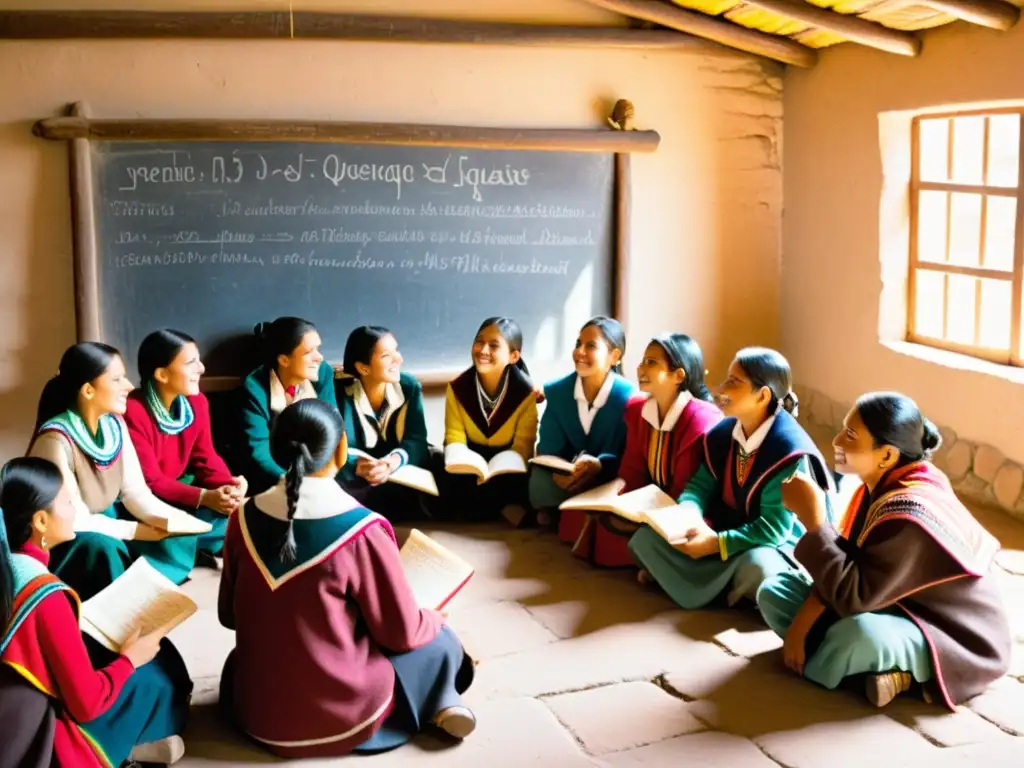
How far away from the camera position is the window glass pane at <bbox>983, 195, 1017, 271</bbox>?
5.46 m

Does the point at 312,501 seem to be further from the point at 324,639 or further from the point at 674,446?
the point at 674,446

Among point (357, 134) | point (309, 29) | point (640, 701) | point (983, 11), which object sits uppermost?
point (309, 29)

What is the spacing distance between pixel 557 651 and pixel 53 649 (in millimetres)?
1708

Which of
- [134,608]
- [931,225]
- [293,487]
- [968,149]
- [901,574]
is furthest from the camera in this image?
[931,225]

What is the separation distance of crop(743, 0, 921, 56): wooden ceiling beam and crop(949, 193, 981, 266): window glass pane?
766 millimetres

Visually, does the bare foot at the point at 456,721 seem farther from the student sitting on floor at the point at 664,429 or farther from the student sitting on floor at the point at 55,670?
the student sitting on floor at the point at 664,429

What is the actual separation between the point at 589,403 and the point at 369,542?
7.57 feet

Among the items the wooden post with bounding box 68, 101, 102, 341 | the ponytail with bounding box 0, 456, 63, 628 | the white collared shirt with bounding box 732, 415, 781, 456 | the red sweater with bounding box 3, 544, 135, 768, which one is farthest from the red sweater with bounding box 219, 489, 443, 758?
the wooden post with bounding box 68, 101, 102, 341

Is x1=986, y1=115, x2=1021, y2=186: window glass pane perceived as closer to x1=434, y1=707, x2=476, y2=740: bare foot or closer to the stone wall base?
the stone wall base

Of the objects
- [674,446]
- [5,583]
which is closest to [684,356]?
[674,446]

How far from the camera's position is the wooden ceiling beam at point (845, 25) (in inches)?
215

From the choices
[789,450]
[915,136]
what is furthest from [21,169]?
[915,136]

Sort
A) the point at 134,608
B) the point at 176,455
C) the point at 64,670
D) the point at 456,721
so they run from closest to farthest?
1. the point at 64,670
2. the point at 134,608
3. the point at 456,721
4. the point at 176,455

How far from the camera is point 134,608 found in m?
3.02
